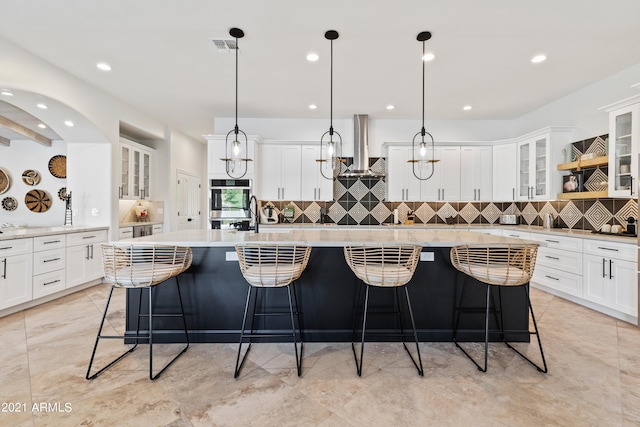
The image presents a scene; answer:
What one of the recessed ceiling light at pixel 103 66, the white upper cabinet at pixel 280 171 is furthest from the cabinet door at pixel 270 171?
the recessed ceiling light at pixel 103 66

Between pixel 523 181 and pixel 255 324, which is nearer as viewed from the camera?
pixel 255 324

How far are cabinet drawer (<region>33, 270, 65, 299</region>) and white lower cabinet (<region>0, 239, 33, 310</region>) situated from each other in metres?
0.07

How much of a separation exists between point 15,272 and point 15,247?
28 cm

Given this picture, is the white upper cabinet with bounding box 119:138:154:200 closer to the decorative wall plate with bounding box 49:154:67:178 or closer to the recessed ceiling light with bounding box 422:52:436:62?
the decorative wall plate with bounding box 49:154:67:178

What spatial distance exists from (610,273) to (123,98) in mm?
6895

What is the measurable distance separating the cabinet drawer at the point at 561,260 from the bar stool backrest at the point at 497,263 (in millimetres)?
1858

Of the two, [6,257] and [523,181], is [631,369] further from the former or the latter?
[6,257]

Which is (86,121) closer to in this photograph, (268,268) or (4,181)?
(4,181)

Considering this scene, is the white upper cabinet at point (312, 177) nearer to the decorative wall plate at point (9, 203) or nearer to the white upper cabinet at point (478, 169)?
the white upper cabinet at point (478, 169)

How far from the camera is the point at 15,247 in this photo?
320 cm

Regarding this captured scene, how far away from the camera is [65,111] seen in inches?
151

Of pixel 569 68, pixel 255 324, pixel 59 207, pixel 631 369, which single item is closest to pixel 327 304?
pixel 255 324

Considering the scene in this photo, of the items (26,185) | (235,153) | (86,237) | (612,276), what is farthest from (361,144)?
(26,185)

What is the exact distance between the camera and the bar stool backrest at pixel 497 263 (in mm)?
2154
